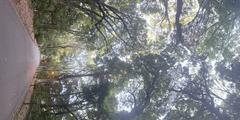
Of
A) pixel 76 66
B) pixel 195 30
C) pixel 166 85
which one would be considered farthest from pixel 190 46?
pixel 76 66

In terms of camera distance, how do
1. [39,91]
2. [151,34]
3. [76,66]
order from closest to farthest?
[39,91], [151,34], [76,66]

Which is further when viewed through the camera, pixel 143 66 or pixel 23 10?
pixel 143 66

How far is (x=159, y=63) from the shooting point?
669 inches

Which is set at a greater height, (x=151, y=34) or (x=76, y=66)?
(x=151, y=34)

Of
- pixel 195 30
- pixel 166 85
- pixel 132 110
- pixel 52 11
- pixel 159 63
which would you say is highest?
pixel 52 11

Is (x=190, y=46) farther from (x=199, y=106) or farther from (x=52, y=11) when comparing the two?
(x=52, y=11)

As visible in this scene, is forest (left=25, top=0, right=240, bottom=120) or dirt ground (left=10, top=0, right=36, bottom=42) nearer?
dirt ground (left=10, top=0, right=36, bottom=42)

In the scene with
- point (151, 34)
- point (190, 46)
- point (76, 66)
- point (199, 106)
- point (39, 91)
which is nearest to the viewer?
point (39, 91)

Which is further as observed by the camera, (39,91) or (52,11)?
(52,11)

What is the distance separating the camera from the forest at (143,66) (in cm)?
1606

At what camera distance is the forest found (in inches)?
632

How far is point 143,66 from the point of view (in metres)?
16.9

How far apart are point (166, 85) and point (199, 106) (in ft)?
7.77

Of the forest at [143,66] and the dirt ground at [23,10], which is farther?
the forest at [143,66]
